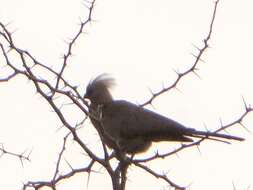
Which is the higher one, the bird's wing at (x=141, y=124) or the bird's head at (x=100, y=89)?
the bird's head at (x=100, y=89)

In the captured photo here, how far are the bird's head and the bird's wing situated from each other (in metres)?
0.21

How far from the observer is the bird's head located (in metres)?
6.84

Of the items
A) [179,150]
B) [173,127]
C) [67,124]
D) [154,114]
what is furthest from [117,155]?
[154,114]

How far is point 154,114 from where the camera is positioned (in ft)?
21.8

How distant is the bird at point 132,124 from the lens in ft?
20.0

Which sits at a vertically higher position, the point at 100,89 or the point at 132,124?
the point at 100,89

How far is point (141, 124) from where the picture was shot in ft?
21.6

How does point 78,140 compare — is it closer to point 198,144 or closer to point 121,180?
point 121,180

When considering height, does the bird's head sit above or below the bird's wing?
above

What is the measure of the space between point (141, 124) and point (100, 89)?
81 cm

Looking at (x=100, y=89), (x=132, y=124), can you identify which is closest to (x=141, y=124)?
(x=132, y=124)

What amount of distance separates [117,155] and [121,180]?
1.55 ft

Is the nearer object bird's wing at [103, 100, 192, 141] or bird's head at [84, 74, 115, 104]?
bird's wing at [103, 100, 192, 141]

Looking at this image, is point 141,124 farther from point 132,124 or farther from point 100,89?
point 100,89
